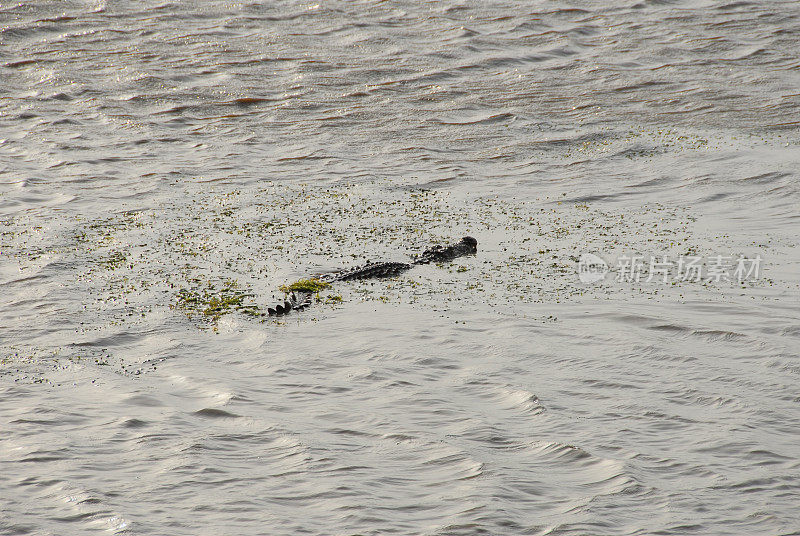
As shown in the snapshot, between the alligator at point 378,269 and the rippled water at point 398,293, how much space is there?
110mm

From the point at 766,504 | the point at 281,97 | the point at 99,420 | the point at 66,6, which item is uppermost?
the point at 66,6

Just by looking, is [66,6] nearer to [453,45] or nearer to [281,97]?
[281,97]

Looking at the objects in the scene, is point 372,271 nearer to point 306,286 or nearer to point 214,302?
point 306,286

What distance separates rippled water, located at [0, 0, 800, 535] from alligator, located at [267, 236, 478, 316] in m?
0.11

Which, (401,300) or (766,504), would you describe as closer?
(766,504)

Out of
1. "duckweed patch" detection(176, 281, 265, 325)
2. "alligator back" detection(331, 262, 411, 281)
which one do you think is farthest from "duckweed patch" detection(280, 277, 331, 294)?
"duckweed patch" detection(176, 281, 265, 325)

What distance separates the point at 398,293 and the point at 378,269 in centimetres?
40

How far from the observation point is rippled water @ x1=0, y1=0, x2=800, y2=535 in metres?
4.79

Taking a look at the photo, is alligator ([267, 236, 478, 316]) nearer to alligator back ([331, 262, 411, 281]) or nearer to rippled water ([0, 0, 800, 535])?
alligator back ([331, 262, 411, 281])

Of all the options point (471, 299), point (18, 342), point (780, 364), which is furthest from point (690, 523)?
point (18, 342)

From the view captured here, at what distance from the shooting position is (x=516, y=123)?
13180 millimetres

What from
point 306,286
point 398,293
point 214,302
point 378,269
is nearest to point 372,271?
point 378,269

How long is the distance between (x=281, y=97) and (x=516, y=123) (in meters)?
3.91

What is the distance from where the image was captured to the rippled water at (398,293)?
15.7 ft
